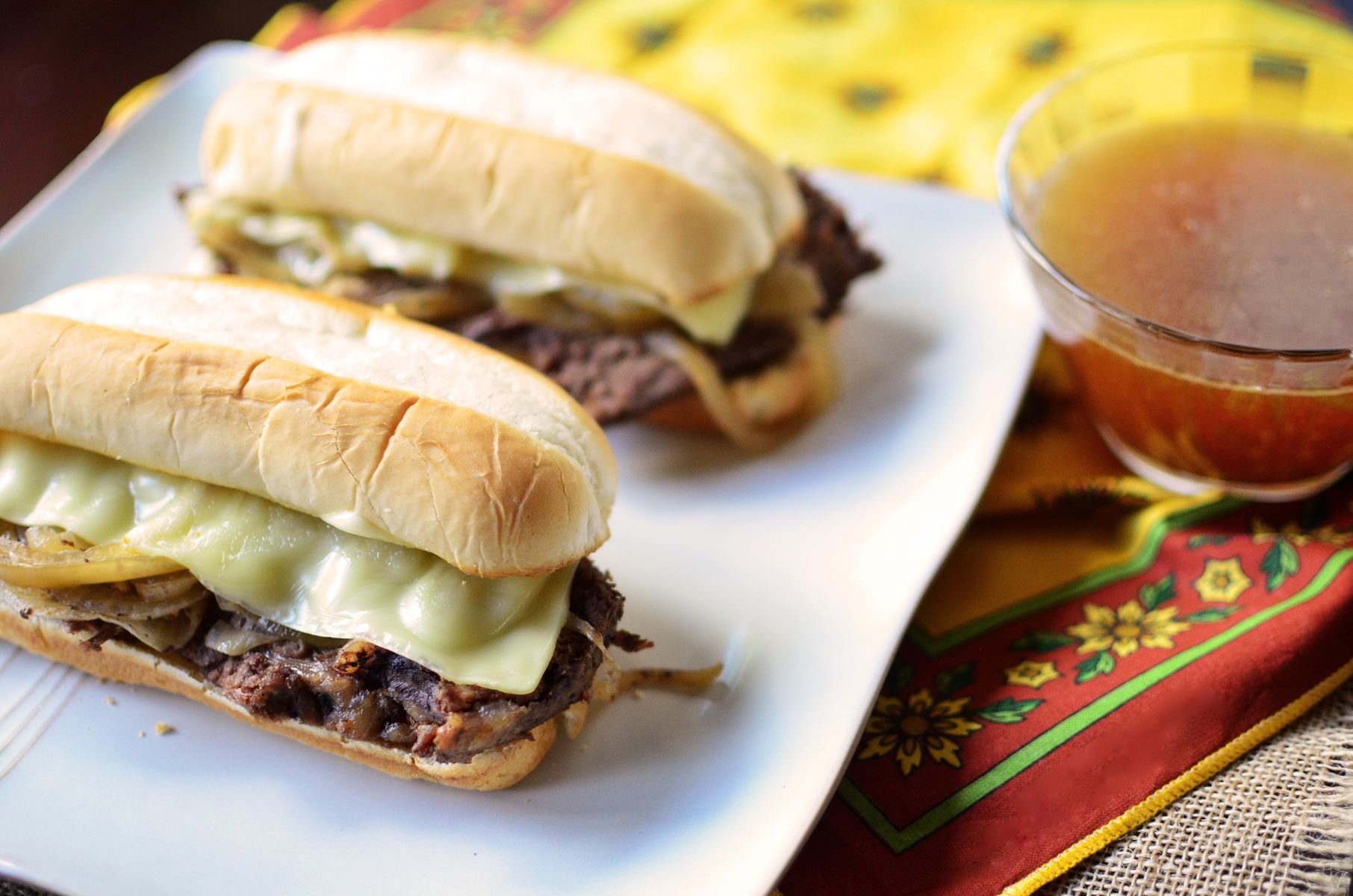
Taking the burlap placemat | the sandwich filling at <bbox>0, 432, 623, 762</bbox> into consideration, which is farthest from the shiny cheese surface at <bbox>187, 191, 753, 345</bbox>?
the burlap placemat

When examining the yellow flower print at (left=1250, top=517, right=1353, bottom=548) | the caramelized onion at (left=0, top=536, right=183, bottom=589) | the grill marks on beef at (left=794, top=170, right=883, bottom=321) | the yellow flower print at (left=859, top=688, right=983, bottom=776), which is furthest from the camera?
the grill marks on beef at (left=794, top=170, right=883, bottom=321)

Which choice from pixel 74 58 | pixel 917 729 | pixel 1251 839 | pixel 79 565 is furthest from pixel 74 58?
pixel 1251 839

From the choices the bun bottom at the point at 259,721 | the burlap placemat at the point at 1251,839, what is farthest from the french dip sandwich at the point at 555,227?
the burlap placemat at the point at 1251,839

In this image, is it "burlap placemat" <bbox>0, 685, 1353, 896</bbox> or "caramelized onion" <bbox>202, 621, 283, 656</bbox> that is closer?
"burlap placemat" <bbox>0, 685, 1353, 896</bbox>

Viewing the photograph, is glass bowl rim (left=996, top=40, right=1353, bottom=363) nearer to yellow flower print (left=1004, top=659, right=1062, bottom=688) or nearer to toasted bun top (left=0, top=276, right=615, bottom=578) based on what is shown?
yellow flower print (left=1004, top=659, right=1062, bottom=688)

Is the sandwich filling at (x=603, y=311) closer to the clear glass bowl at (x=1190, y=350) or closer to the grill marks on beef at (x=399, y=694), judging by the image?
the clear glass bowl at (x=1190, y=350)

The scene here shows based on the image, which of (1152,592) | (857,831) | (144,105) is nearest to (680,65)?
(144,105)

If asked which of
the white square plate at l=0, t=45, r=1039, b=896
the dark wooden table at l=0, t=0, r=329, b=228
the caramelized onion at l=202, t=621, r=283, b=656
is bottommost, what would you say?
the white square plate at l=0, t=45, r=1039, b=896

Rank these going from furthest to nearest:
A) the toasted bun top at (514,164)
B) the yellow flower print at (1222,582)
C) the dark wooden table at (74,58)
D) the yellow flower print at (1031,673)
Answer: the dark wooden table at (74,58)
the toasted bun top at (514,164)
the yellow flower print at (1222,582)
the yellow flower print at (1031,673)
